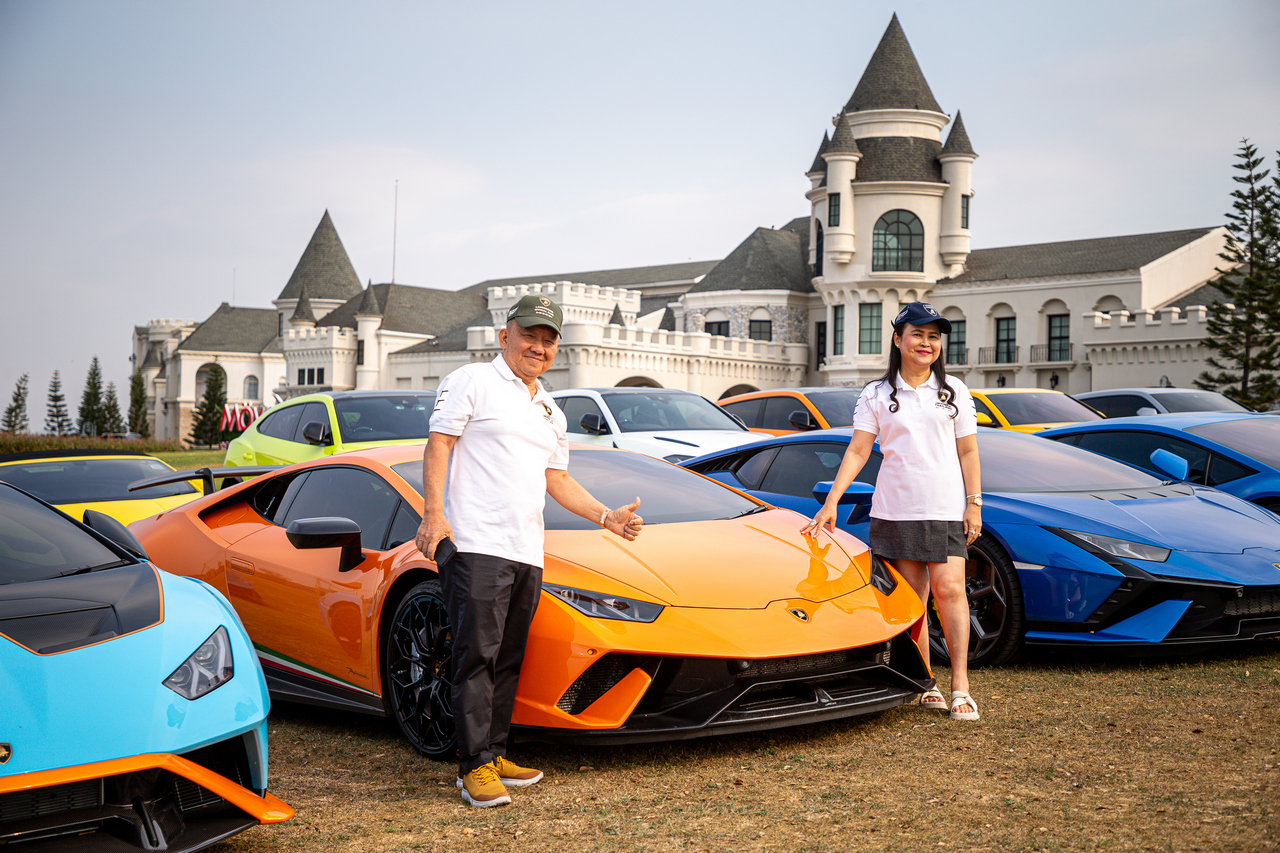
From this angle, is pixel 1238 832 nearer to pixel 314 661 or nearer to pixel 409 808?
pixel 409 808

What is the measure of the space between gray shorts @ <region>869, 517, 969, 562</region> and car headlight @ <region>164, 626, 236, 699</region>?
9.85 ft

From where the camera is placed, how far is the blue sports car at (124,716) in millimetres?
3061

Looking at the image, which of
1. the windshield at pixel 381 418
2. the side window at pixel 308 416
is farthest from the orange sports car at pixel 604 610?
the side window at pixel 308 416

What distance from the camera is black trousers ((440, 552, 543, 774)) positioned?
4.05 m

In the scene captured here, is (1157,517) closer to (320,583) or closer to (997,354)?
(320,583)

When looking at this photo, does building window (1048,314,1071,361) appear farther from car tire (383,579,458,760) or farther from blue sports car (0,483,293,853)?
blue sports car (0,483,293,853)

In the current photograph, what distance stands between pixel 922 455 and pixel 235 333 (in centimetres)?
11743

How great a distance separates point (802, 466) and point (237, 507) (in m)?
3.45

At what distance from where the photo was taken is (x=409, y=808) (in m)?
4.04

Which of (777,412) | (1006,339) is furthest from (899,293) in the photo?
(777,412)

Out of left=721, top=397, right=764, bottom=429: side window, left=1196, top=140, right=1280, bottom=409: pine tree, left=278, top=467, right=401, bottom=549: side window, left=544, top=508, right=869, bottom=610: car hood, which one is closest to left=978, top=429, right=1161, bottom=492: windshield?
left=544, top=508, right=869, bottom=610: car hood

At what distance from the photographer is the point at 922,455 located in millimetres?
Answer: 5141

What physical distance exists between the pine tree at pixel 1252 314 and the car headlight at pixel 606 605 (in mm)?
49073

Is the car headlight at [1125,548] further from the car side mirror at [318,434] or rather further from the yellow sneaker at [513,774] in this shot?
the car side mirror at [318,434]
